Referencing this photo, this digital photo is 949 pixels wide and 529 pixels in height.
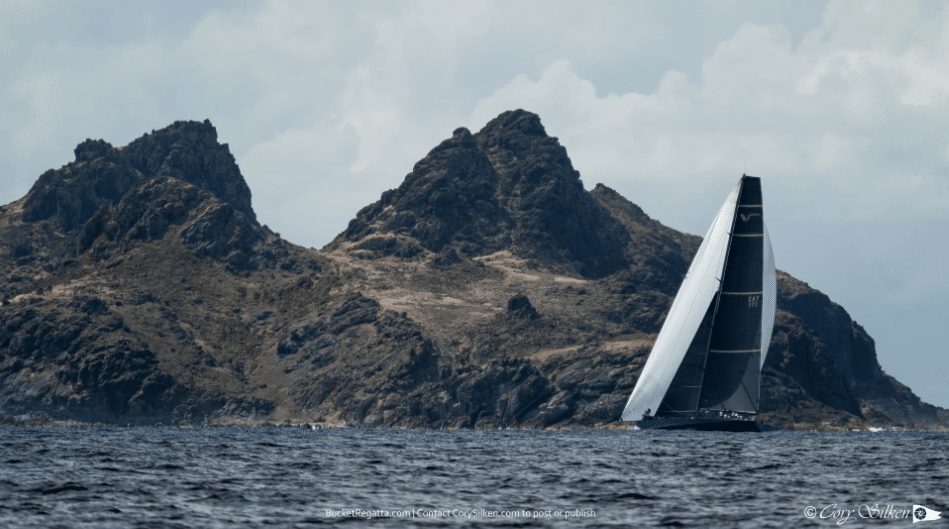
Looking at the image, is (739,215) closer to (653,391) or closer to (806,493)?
(653,391)

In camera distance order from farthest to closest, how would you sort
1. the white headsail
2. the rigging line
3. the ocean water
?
1. the rigging line
2. the white headsail
3. the ocean water

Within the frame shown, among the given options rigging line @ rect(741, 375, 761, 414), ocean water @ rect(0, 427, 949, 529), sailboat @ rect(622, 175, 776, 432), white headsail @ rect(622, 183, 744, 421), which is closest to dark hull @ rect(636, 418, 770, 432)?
sailboat @ rect(622, 175, 776, 432)

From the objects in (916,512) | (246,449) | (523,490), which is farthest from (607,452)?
(916,512)

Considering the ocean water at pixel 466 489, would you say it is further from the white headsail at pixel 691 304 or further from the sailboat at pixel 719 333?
the sailboat at pixel 719 333

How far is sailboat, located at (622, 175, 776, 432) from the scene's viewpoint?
10069cm

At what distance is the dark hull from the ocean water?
3153cm

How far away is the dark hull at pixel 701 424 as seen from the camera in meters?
106

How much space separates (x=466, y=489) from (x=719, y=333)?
63348 mm

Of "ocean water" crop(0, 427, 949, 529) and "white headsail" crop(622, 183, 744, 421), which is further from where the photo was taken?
"white headsail" crop(622, 183, 744, 421)

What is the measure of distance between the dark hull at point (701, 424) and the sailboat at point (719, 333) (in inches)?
4.4

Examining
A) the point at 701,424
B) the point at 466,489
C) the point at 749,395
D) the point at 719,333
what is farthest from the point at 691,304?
the point at 466,489

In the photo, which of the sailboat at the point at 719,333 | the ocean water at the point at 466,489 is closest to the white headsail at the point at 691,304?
the sailboat at the point at 719,333

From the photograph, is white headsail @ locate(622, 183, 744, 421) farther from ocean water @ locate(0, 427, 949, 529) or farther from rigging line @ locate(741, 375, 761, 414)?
ocean water @ locate(0, 427, 949, 529)

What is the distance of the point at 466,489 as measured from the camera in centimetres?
4572
